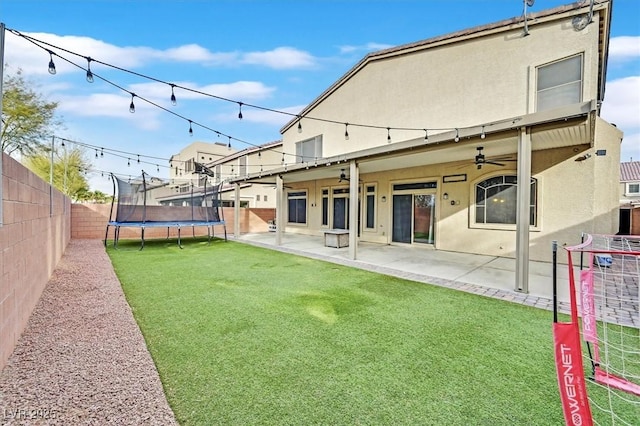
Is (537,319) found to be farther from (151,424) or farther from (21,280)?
(21,280)

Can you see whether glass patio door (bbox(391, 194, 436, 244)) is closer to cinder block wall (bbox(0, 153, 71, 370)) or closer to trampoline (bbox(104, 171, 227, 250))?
trampoline (bbox(104, 171, 227, 250))

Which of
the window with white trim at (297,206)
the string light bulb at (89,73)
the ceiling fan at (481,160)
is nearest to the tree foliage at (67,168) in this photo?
the window with white trim at (297,206)

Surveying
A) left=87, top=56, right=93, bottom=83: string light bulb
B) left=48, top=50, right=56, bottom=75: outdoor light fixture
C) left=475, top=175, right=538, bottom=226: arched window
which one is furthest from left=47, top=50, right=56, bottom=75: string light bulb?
left=475, top=175, right=538, bottom=226: arched window

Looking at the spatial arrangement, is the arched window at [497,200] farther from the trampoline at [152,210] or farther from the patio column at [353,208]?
the trampoline at [152,210]

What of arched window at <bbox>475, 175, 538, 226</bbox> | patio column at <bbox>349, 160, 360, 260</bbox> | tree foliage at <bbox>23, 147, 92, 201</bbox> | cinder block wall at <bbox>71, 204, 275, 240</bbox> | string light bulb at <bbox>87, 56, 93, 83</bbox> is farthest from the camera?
tree foliage at <bbox>23, 147, 92, 201</bbox>

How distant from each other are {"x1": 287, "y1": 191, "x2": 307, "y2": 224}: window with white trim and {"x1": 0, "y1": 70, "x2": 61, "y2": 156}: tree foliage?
9386 mm

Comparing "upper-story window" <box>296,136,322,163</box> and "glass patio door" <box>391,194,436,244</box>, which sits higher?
"upper-story window" <box>296,136,322,163</box>

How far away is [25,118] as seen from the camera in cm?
1171

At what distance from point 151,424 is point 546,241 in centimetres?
789

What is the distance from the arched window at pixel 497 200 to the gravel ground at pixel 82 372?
304 inches

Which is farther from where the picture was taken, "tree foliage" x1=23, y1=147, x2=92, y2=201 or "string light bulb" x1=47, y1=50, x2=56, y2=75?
"tree foliage" x1=23, y1=147, x2=92, y2=201

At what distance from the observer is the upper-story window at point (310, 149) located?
12.1m

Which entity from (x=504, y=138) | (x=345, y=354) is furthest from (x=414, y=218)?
(x=345, y=354)

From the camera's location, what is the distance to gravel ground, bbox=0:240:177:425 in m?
1.74
